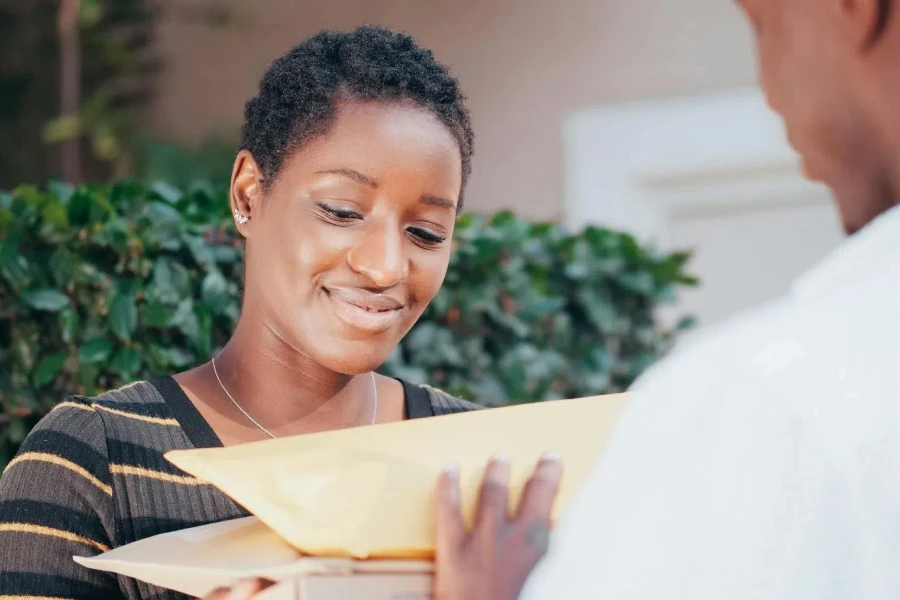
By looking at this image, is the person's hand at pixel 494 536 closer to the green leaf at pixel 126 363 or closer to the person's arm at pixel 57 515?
the person's arm at pixel 57 515

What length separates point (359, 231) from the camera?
1.64 m

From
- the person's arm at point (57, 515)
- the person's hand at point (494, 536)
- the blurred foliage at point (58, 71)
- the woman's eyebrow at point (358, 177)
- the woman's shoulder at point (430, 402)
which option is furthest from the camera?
the blurred foliage at point (58, 71)

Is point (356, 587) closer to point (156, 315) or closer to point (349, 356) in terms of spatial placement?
point (349, 356)

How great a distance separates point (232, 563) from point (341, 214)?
0.64m

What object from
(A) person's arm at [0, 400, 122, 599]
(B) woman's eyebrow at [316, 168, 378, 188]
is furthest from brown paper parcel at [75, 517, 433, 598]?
(B) woman's eyebrow at [316, 168, 378, 188]

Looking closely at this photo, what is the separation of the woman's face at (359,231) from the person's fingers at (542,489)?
687 mm

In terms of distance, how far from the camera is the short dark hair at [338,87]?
172cm

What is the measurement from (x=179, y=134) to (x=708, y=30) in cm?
246

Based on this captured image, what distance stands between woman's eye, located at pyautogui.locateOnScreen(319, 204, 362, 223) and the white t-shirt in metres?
1.06

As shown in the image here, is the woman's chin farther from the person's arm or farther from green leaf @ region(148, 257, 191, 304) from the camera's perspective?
green leaf @ region(148, 257, 191, 304)

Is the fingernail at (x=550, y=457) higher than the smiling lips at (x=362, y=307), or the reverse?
the smiling lips at (x=362, y=307)

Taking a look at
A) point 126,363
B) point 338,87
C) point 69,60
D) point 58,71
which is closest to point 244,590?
point 338,87

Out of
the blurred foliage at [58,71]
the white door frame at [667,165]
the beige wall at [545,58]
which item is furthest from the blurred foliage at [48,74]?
the white door frame at [667,165]

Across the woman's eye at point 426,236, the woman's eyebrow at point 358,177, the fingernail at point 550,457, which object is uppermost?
the woman's eyebrow at point 358,177
